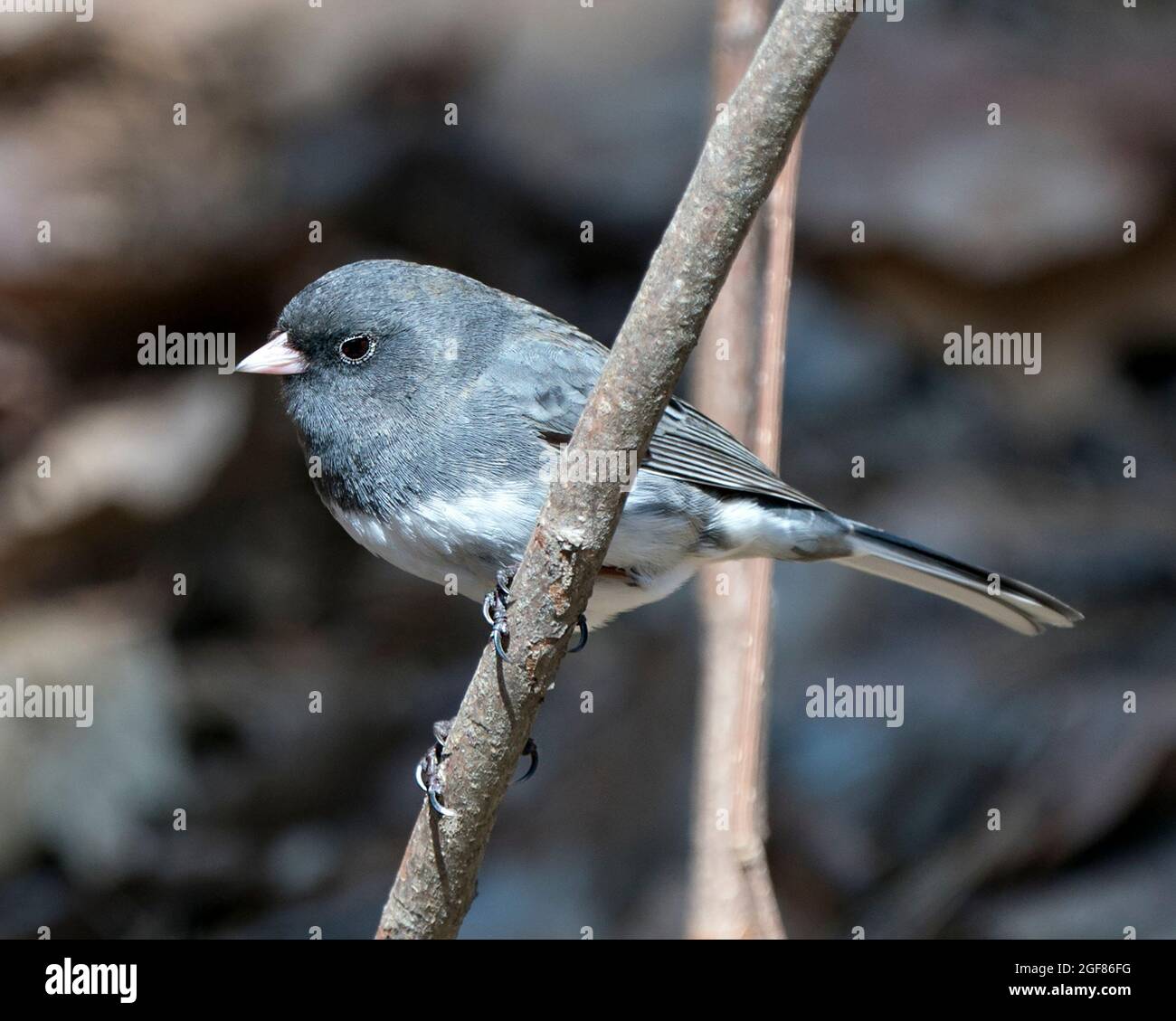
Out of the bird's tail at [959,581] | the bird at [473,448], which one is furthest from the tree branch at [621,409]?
the bird's tail at [959,581]

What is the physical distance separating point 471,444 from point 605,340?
2791 millimetres

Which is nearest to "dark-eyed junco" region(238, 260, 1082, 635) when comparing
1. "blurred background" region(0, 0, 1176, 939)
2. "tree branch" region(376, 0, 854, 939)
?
"tree branch" region(376, 0, 854, 939)

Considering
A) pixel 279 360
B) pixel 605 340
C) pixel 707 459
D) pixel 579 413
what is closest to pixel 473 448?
pixel 579 413

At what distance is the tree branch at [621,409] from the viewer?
1.70 metres

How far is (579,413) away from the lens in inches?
110

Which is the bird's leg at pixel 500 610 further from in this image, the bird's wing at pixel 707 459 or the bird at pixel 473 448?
the bird's wing at pixel 707 459

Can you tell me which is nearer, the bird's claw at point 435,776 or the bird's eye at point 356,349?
the bird's claw at point 435,776

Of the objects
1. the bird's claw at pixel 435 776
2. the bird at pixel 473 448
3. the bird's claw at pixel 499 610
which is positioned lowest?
the bird's claw at pixel 435 776

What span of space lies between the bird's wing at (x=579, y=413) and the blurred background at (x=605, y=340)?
72.1 inches

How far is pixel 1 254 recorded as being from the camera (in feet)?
16.8

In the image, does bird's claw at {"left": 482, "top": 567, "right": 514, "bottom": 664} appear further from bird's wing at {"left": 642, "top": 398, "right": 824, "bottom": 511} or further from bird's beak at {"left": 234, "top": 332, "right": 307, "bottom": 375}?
bird's beak at {"left": 234, "top": 332, "right": 307, "bottom": 375}

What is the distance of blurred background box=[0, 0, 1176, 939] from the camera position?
4.39m

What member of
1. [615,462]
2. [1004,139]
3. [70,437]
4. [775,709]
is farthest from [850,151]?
[615,462]

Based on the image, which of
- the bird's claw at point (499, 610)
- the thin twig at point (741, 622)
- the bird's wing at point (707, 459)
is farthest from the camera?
the bird's wing at point (707, 459)
